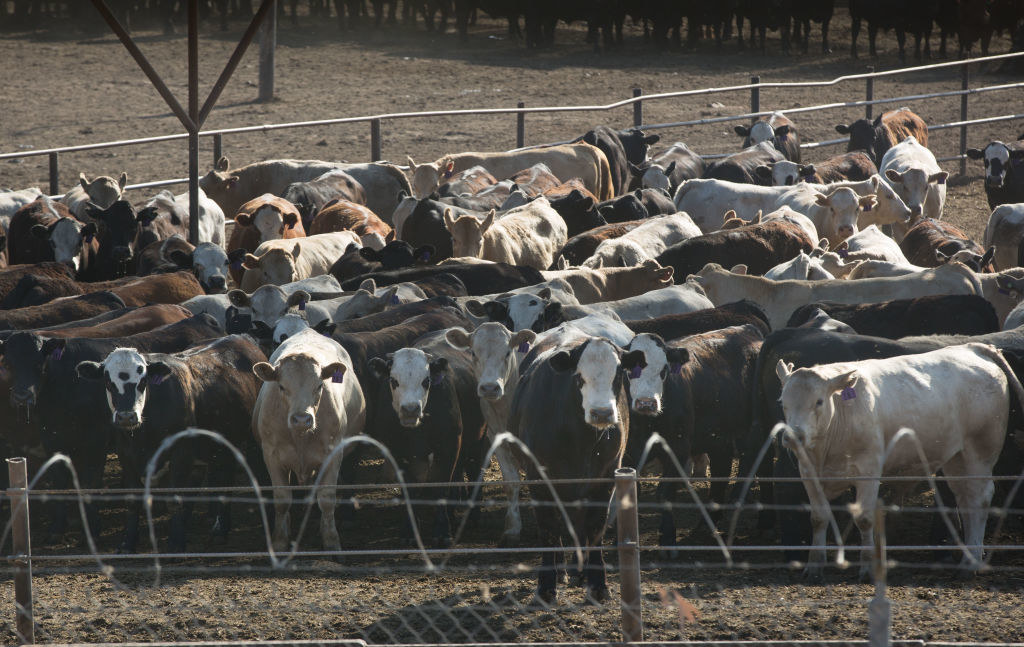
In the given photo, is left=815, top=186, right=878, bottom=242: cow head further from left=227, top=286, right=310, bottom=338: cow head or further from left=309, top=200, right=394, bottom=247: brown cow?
left=227, top=286, right=310, bottom=338: cow head

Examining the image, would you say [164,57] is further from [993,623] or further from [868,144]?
[993,623]

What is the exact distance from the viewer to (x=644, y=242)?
11.2m

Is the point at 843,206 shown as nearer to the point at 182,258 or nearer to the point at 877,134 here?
the point at 877,134

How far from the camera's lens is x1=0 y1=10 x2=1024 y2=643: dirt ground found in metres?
5.34

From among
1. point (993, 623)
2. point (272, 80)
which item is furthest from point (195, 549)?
point (272, 80)

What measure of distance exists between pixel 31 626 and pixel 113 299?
192 inches

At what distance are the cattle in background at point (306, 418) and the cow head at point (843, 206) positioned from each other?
6.63 metres

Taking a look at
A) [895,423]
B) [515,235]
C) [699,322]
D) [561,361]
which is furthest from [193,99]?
[895,423]

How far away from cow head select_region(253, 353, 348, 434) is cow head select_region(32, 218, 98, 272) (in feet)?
16.6

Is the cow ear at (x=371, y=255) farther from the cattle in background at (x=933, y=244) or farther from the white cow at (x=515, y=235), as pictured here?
the cattle in background at (x=933, y=244)

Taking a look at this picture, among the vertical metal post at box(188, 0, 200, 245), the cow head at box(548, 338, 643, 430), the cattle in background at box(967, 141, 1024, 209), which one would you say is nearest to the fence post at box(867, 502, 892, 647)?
the cow head at box(548, 338, 643, 430)

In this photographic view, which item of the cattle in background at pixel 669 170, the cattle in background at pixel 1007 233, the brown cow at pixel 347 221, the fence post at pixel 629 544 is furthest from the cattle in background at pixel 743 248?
the fence post at pixel 629 544

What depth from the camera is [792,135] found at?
17.1 meters

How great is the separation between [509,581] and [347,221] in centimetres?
718
